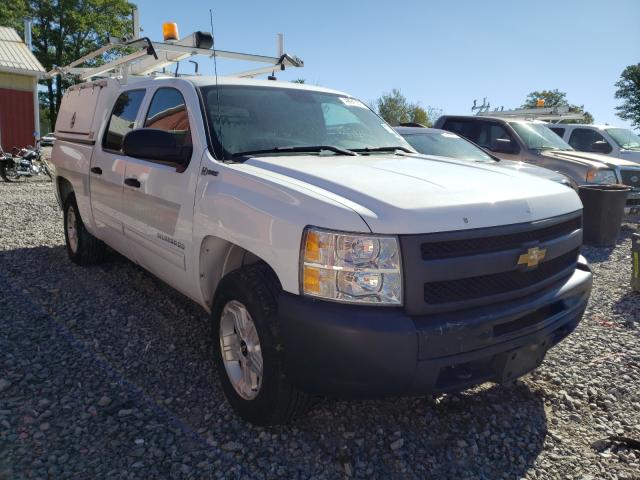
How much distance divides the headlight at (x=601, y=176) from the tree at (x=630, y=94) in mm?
35128

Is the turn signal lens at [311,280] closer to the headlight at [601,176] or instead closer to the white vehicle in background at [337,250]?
the white vehicle in background at [337,250]

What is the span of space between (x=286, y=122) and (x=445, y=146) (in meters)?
5.00

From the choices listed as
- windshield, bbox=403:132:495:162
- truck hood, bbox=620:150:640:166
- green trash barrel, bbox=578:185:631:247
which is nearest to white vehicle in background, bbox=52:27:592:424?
windshield, bbox=403:132:495:162

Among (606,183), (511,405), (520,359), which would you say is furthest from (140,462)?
(606,183)

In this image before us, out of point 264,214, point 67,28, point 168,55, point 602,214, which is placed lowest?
point 602,214

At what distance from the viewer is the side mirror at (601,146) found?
1147 cm

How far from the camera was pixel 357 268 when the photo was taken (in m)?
2.24

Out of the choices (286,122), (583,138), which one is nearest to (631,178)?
(583,138)

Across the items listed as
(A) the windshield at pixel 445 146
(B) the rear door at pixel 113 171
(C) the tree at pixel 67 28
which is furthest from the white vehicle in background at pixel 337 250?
(C) the tree at pixel 67 28

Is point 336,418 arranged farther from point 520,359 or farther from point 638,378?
point 638,378

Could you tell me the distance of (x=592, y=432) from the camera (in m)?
2.93

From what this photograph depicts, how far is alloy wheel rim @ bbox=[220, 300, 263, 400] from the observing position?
2.73 m

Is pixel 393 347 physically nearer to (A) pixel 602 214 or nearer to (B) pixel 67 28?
(A) pixel 602 214

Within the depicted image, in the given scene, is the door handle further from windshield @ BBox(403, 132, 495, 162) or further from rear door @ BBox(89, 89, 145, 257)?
windshield @ BBox(403, 132, 495, 162)
